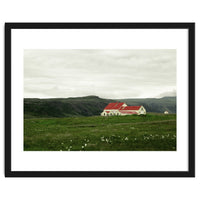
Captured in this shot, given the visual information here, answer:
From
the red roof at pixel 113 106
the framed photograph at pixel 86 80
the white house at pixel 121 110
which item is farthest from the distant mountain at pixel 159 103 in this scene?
the red roof at pixel 113 106

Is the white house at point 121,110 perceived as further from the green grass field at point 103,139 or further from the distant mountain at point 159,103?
the green grass field at point 103,139

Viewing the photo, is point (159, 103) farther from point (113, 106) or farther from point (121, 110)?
point (113, 106)

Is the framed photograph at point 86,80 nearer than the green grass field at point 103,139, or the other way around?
the framed photograph at point 86,80

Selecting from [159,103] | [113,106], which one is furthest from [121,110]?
[159,103]

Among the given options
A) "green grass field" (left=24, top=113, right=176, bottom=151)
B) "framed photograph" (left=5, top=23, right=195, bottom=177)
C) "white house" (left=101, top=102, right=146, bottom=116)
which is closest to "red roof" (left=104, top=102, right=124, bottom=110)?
"white house" (left=101, top=102, right=146, bottom=116)

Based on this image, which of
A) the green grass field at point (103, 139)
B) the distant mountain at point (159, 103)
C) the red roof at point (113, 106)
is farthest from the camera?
the red roof at point (113, 106)

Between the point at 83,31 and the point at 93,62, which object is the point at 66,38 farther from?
the point at 93,62
